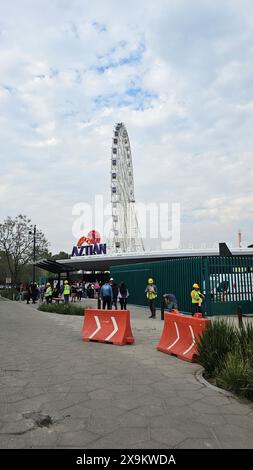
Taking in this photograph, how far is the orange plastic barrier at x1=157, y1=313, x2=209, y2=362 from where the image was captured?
813 cm

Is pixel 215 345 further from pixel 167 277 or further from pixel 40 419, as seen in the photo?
pixel 167 277

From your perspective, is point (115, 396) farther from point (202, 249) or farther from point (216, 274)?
point (202, 249)

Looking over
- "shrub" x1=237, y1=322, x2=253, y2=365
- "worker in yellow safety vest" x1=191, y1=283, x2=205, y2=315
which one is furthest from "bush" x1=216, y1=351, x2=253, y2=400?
"worker in yellow safety vest" x1=191, y1=283, x2=205, y2=315

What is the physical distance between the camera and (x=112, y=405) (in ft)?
17.5

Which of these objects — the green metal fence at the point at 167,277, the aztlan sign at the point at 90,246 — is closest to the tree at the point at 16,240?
the aztlan sign at the point at 90,246

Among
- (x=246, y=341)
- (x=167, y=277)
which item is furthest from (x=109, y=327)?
(x=167, y=277)

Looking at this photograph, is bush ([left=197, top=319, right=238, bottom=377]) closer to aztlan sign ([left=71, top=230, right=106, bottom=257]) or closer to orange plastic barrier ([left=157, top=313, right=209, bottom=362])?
orange plastic barrier ([left=157, top=313, right=209, bottom=362])

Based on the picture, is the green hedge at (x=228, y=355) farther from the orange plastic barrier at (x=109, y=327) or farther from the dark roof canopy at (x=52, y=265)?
the dark roof canopy at (x=52, y=265)

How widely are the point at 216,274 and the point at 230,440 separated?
42.8ft

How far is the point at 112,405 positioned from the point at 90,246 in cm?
4692

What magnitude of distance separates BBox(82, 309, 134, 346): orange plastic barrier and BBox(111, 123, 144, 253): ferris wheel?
137 ft

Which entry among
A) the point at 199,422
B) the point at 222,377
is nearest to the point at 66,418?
the point at 199,422
